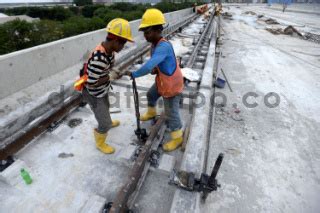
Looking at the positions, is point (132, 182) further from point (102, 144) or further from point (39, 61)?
point (39, 61)

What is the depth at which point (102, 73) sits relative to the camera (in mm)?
2676

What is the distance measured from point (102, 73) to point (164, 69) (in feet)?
2.70

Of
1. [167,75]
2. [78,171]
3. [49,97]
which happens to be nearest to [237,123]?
[167,75]

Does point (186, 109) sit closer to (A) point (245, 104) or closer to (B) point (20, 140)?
(A) point (245, 104)

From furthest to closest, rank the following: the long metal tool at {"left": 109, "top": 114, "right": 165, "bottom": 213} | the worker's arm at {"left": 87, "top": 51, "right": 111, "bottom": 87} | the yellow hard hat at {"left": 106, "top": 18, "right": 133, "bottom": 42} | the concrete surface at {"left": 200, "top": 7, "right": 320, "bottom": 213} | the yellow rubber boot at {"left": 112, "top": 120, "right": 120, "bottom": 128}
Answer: the yellow rubber boot at {"left": 112, "top": 120, "right": 120, "bottom": 128} < the concrete surface at {"left": 200, "top": 7, "right": 320, "bottom": 213} < the worker's arm at {"left": 87, "top": 51, "right": 111, "bottom": 87} < the yellow hard hat at {"left": 106, "top": 18, "right": 133, "bottom": 42} < the long metal tool at {"left": 109, "top": 114, "right": 165, "bottom": 213}

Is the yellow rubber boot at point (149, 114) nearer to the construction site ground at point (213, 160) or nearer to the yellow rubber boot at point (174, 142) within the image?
the construction site ground at point (213, 160)

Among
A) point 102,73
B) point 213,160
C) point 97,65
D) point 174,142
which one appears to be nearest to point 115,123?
point 174,142

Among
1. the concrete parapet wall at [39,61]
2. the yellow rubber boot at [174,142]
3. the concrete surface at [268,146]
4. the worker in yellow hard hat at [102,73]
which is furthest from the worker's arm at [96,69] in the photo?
the concrete parapet wall at [39,61]

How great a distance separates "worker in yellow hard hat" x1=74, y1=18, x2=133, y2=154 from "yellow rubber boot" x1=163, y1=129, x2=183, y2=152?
2.71ft

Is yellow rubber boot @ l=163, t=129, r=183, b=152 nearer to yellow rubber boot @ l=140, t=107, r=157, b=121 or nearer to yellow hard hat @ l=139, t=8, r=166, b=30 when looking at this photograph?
yellow rubber boot @ l=140, t=107, r=157, b=121

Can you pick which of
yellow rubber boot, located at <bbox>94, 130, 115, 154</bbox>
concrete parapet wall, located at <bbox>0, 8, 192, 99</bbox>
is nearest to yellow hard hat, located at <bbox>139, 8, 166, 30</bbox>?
yellow rubber boot, located at <bbox>94, 130, 115, 154</bbox>

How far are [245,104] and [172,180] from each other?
3.41 m

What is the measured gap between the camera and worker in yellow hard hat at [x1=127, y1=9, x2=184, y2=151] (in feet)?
8.57

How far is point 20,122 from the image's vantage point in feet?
10.6
